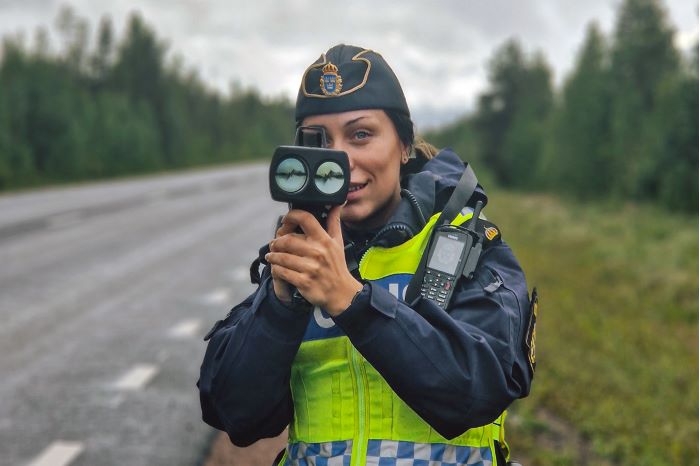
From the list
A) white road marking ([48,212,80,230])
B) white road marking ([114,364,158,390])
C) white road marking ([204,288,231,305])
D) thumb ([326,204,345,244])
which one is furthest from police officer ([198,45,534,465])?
white road marking ([48,212,80,230])

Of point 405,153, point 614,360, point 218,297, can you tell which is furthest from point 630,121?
point 405,153

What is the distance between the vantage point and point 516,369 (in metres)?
1.73

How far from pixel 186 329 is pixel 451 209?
563cm

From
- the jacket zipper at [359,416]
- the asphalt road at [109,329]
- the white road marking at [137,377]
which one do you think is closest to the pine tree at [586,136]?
the asphalt road at [109,329]

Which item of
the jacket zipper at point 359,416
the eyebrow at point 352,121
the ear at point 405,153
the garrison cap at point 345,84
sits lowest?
the jacket zipper at point 359,416

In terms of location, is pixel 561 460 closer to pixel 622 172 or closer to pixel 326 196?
pixel 326 196

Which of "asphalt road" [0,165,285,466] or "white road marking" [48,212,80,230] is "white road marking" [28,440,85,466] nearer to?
"asphalt road" [0,165,285,466]

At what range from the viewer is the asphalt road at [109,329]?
4.51 m

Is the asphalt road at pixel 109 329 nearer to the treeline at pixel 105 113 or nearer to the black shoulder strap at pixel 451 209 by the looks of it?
the black shoulder strap at pixel 451 209

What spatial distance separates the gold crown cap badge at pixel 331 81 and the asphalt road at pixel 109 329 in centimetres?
295

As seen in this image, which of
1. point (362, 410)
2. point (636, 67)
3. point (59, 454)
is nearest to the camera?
point (362, 410)

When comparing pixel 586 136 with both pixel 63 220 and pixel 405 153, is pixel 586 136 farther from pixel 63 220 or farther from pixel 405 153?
pixel 405 153

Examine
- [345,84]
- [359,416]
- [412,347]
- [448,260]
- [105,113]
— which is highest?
[345,84]

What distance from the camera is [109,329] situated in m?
7.07
